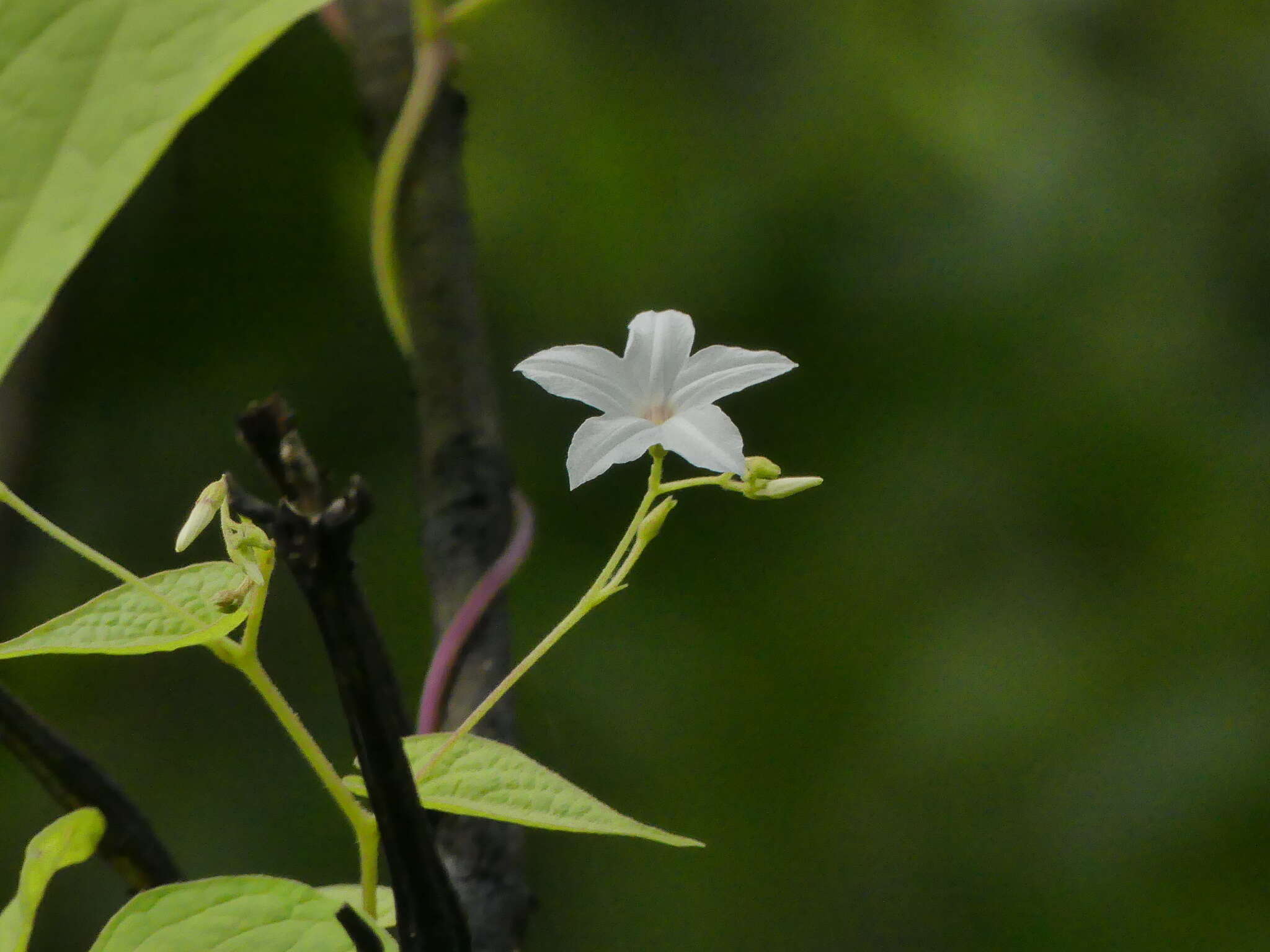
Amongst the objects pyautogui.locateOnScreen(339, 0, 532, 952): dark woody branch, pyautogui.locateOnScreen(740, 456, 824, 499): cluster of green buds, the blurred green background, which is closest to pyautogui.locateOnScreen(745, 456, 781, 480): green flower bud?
pyautogui.locateOnScreen(740, 456, 824, 499): cluster of green buds

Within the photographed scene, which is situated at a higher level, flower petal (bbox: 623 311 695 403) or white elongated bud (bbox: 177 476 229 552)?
flower petal (bbox: 623 311 695 403)

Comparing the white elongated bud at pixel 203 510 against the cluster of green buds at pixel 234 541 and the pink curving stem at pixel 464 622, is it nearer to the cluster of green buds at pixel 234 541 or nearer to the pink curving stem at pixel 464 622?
the cluster of green buds at pixel 234 541

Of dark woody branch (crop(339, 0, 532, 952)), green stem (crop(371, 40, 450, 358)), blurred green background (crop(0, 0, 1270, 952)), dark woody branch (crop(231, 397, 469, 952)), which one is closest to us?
dark woody branch (crop(231, 397, 469, 952))

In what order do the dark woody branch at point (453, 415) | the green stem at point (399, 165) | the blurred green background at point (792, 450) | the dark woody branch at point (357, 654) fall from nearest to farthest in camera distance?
the dark woody branch at point (357, 654), the dark woody branch at point (453, 415), the green stem at point (399, 165), the blurred green background at point (792, 450)

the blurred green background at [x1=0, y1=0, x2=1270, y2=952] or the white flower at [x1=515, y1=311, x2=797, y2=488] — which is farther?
the blurred green background at [x1=0, y1=0, x2=1270, y2=952]

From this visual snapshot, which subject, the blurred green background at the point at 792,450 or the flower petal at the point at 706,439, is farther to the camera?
the blurred green background at the point at 792,450

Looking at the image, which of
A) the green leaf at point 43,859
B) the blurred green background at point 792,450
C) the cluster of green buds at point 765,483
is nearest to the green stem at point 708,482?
the cluster of green buds at point 765,483

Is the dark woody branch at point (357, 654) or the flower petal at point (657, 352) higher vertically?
the flower petal at point (657, 352)

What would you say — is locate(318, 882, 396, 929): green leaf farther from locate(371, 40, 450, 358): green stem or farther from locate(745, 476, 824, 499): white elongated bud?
locate(371, 40, 450, 358): green stem
